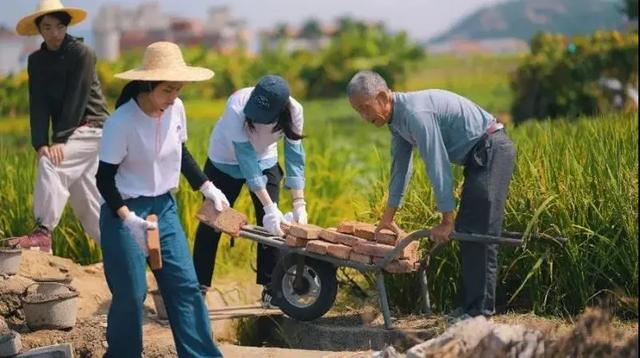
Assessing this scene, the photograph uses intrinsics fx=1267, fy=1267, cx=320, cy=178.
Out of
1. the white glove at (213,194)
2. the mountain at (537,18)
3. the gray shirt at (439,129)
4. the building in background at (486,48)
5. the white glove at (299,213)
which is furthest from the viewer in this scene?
the mountain at (537,18)

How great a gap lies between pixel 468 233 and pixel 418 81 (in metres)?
32.5

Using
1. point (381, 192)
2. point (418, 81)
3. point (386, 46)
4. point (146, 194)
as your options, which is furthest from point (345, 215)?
point (418, 81)

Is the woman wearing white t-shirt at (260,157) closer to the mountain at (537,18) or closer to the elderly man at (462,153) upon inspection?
the elderly man at (462,153)

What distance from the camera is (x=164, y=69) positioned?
4.98m

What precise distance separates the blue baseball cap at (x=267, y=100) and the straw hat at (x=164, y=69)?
2.18ft

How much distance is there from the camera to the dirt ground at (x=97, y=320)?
5555mm

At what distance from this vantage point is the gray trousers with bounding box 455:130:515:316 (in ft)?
17.8

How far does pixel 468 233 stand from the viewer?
5.42m

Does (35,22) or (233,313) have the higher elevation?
(35,22)

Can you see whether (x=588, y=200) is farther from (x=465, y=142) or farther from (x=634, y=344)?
(x=634, y=344)

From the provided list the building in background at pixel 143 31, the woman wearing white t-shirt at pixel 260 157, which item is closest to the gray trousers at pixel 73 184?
the woman wearing white t-shirt at pixel 260 157

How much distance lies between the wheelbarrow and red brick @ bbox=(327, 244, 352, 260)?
0.03 metres

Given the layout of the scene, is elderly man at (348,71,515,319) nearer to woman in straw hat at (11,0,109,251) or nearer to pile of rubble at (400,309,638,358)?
pile of rubble at (400,309,638,358)

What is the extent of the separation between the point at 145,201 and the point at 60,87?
84.8 inches
